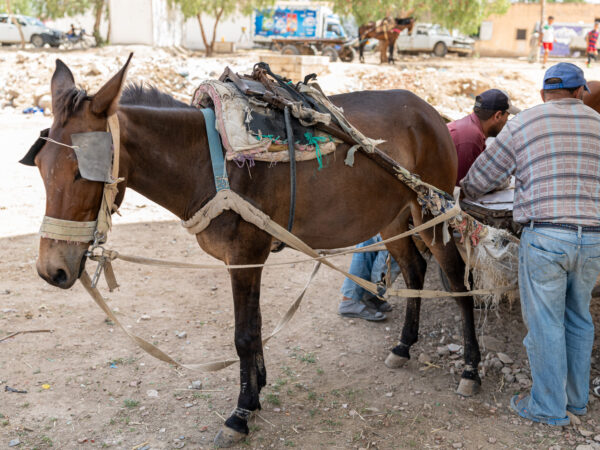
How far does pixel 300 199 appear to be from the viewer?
313 centimetres

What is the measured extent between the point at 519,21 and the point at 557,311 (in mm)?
35992

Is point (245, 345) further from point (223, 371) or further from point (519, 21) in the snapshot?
point (519, 21)

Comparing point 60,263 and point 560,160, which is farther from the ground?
point 560,160

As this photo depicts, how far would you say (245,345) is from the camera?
3.17 m

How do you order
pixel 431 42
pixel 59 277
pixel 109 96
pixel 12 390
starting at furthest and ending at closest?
1. pixel 431 42
2. pixel 12 390
3. pixel 59 277
4. pixel 109 96

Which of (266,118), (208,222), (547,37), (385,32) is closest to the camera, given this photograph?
(208,222)

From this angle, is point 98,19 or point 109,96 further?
point 98,19

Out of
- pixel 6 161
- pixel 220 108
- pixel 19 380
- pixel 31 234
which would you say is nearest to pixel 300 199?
pixel 220 108

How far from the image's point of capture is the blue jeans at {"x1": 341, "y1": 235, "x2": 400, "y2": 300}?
4839 mm

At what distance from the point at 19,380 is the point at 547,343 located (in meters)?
3.29

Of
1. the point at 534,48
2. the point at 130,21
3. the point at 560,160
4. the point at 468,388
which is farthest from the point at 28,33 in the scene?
the point at 560,160

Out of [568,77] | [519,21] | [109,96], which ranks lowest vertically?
[109,96]

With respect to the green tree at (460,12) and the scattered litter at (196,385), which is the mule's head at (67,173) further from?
the green tree at (460,12)

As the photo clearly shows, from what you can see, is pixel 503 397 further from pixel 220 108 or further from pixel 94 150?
pixel 94 150
